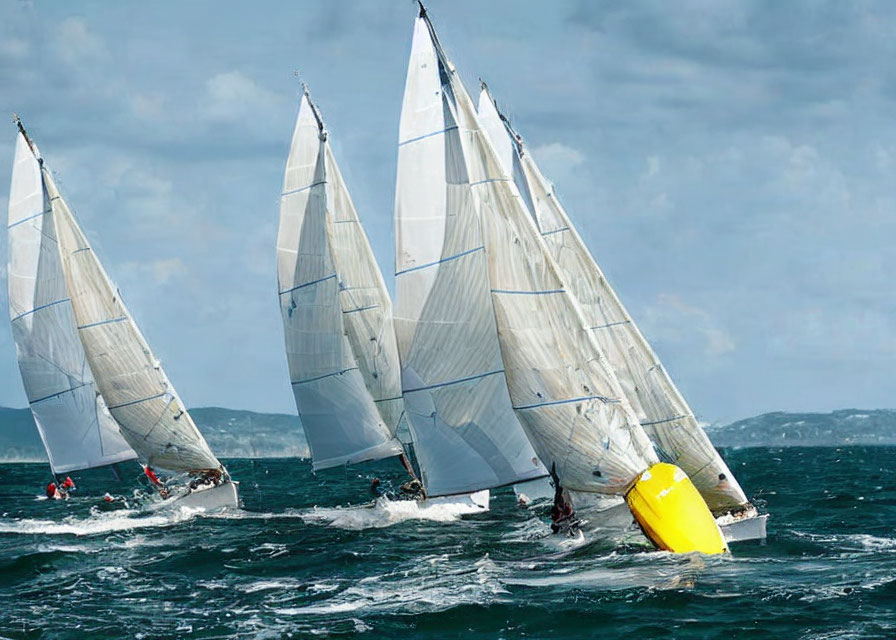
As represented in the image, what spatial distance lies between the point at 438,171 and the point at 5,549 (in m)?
19.4

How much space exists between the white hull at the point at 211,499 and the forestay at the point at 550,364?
19.1m

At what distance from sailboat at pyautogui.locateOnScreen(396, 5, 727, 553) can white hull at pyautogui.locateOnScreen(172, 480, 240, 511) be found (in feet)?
49.1

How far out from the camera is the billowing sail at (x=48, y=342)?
5525 cm

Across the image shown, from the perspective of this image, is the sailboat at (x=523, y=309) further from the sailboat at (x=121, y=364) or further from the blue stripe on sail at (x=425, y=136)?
the sailboat at (x=121, y=364)

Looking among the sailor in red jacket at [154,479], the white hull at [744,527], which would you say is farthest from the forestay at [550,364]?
the sailor in red jacket at [154,479]

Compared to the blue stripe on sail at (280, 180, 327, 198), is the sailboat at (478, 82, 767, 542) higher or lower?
lower

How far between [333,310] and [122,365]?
378 inches

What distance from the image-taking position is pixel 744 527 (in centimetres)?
3834

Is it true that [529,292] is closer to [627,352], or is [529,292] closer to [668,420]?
[627,352]

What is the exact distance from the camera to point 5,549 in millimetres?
43156

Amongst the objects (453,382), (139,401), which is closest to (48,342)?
(139,401)

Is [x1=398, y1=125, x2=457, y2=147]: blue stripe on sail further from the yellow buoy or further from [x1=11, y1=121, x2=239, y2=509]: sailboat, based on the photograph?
[x1=11, y1=121, x2=239, y2=509]: sailboat

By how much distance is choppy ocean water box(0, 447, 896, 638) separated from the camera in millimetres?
28406

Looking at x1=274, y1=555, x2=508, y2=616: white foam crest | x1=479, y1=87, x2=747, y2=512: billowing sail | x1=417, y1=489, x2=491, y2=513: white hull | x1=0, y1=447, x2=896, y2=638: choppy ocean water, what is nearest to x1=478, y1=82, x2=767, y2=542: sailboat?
x1=479, y1=87, x2=747, y2=512: billowing sail
